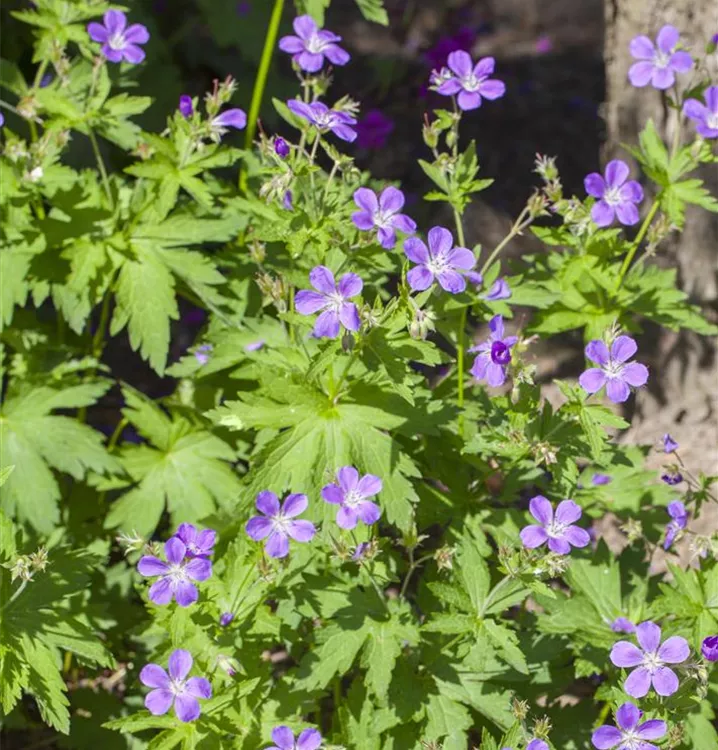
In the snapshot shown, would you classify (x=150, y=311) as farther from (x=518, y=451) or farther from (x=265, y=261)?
(x=518, y=451)

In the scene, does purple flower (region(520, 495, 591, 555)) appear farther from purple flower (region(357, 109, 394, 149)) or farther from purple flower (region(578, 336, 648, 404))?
purple flower (region(357, 109, 394, 149))

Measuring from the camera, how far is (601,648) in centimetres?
342

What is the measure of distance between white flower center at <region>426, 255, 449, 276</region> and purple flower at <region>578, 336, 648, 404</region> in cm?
47

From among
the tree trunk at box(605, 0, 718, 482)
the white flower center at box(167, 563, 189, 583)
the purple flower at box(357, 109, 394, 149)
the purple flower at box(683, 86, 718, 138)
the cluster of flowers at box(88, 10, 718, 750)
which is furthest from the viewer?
the purple flower at box(357, 109, 394, 149)

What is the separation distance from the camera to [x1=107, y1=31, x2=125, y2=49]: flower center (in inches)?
150

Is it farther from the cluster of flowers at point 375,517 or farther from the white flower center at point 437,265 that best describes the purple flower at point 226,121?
the white flower center at point 437,265

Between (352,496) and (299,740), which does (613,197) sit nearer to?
(352,496)

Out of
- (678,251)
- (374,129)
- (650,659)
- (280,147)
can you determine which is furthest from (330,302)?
(374,129)

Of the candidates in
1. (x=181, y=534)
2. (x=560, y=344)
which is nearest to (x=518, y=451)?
(x=181, y=534)

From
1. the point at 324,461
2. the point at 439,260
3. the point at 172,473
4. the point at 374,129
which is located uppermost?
the point at 439,260

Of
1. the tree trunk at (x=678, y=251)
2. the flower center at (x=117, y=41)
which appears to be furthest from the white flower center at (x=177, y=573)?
the tree trunk at (x=678, y=251)

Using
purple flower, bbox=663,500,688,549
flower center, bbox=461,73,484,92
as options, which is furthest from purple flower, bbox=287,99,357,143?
purple flower, bbox=663,500,688,549

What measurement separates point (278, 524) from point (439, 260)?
89 centimetres

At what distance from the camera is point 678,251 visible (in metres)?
4.79
